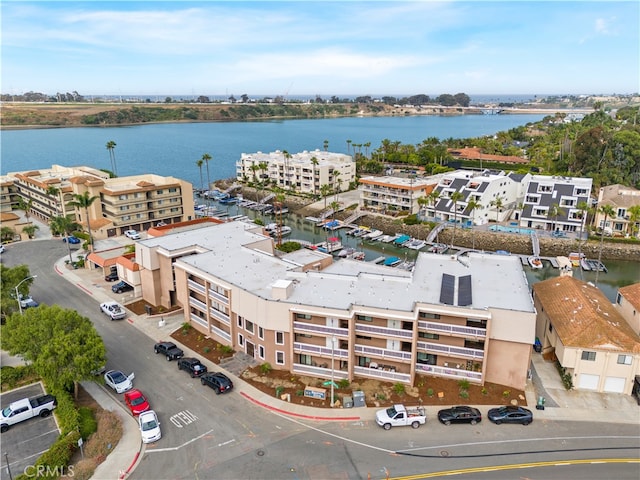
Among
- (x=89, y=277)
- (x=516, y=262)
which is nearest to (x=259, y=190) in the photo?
(x=89, y=277)

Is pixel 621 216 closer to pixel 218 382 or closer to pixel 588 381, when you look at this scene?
pixel 588 381

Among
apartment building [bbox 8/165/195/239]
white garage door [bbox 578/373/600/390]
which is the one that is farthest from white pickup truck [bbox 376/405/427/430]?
A: apartment building [bbox 8/165/195/239]

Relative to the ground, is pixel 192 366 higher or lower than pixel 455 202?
lower

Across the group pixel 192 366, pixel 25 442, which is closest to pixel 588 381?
pixel 192 366

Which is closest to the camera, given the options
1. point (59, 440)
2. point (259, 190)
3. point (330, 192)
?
point (59, 440)

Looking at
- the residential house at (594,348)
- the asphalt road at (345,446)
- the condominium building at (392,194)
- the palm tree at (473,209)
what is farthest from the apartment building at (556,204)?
the asphalt road at (345,446)

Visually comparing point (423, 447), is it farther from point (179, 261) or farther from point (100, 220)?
point (100, 220)
